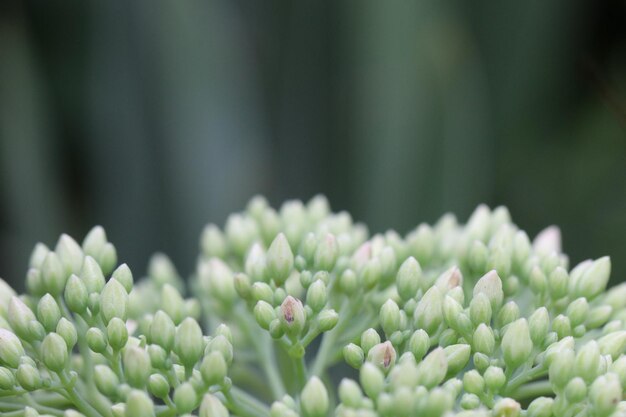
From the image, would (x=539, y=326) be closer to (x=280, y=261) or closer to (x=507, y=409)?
(x=507, y=409)

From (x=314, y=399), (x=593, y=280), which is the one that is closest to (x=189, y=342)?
(x=314, y=399)

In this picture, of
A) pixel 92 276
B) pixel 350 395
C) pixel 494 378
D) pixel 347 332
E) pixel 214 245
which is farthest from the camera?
pixel 214 245

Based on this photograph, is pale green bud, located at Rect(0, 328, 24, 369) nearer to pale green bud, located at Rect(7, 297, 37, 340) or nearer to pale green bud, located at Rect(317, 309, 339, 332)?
pale green bud, located at Rect(7, 297, 37, 340)

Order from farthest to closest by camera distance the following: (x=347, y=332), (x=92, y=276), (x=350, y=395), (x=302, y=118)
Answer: (x=302, y=118) < (x=347, y=332) < (x=92, y=276) < (x=350, y=395)

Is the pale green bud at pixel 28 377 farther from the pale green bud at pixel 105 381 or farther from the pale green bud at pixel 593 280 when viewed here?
the pale green bud at pixel 593 280

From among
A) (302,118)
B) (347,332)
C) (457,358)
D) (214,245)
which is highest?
(302,118)

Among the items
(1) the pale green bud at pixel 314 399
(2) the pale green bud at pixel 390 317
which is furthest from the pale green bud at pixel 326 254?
(1) the pale green bud at pixel 314 399
